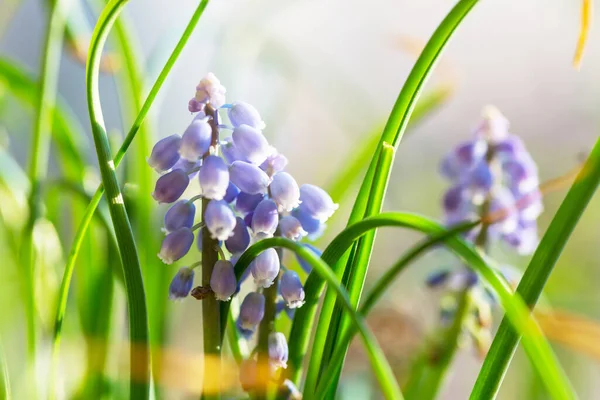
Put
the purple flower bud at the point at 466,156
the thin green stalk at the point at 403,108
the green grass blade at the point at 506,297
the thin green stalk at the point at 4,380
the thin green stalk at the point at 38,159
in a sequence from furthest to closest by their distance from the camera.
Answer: the purple flower bud at the point at 466,156 → the thin green stalk at the point at 38,159 → the thin green stalk at the point at 4,380 → the thin green stalk at the point at 403,108 → the green grass blade at the point at 506,297

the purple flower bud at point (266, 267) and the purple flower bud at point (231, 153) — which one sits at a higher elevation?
the purple flower bud at point (231, 153)

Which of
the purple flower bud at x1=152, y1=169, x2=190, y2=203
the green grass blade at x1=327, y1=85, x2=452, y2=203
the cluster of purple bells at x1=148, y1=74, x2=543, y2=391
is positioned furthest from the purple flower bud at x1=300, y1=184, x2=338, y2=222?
the green grass blade at x1=327, y1=85, x2=452, y2=203

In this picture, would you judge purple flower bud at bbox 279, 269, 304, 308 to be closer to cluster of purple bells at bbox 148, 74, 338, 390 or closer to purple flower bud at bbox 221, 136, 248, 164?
cluster of purple bells at bbox 148, 74, 338, 390

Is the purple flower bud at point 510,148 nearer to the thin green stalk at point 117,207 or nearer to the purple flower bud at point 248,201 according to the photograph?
the purple flower bud at point 248,201

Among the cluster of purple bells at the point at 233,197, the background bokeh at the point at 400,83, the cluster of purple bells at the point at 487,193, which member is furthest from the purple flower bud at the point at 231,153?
the background bokeh at the point at 400,83

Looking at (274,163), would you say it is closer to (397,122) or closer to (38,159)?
(397,122)
